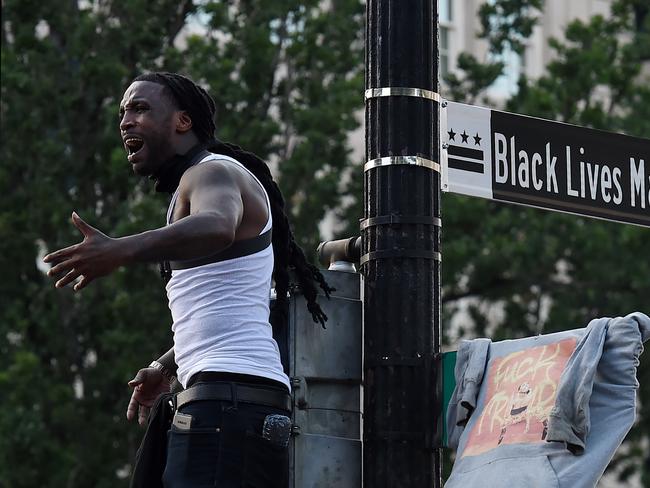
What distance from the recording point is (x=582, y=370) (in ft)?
15.0

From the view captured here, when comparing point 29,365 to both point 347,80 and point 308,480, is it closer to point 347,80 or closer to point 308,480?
point 347,80

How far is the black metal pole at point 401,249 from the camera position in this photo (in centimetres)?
490

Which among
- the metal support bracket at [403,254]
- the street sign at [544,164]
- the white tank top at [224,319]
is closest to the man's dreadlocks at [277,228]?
the metal support bracket at [403,254]

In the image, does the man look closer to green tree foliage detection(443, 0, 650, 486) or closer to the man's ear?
the man's ear

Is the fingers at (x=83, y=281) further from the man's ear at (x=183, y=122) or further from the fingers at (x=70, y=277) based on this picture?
the man's ear at (x=183, y=122)

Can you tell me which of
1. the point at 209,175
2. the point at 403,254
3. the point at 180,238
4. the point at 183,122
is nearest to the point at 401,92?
the point at 403,254

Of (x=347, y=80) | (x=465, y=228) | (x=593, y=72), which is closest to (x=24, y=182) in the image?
(x=347, y=80)

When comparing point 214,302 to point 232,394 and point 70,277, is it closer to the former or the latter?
point 232,394

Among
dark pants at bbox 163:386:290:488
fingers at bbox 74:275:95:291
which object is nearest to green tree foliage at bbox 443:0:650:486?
dark pants at bbox 163:386:290:488

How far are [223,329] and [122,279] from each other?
11651 millimetres

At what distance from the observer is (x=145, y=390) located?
16.7 feet

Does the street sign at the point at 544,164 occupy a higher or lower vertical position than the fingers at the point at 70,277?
higher

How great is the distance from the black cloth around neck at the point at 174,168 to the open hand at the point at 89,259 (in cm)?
64

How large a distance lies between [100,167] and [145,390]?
11.6 metres
